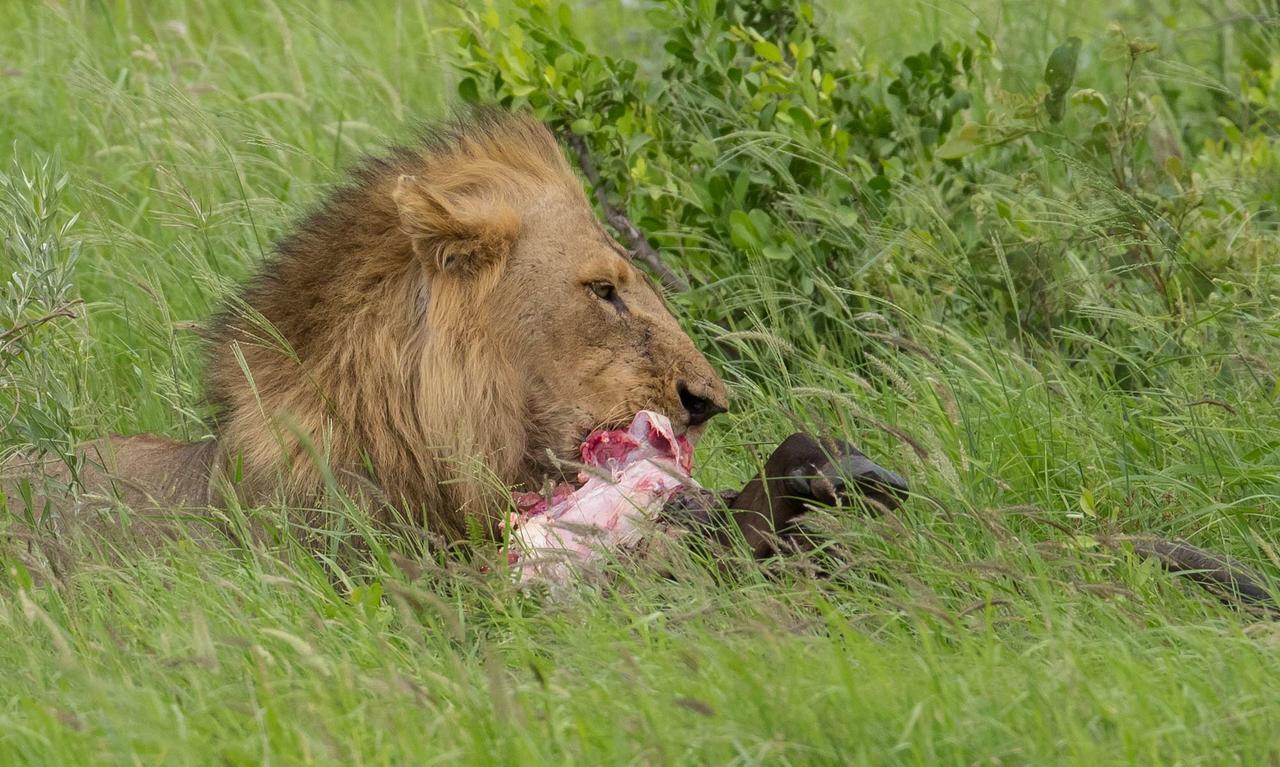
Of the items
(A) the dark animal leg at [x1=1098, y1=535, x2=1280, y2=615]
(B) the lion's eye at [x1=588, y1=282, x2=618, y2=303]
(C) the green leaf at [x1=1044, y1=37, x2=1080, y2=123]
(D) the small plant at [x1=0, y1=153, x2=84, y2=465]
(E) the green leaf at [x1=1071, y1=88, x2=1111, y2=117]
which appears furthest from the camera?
(C) the green leaf at [x1=1044, y1=37, x2=1080, y2=123]

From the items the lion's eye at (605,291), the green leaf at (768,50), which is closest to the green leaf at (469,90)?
the green leaf at (768,50)

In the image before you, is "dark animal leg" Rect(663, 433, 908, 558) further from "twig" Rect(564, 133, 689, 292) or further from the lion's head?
"twig" Rect(564, 133, 689, 292)

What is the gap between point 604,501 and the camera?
3.87m

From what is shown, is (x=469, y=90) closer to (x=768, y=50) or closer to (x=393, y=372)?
(x=768, y=50)

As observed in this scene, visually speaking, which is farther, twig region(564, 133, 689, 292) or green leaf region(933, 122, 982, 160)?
twig region(564, 133, 689, 292)

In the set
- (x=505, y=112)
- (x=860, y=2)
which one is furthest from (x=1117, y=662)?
(x=860, y=2)

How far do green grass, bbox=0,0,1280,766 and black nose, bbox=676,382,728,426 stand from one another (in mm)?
171

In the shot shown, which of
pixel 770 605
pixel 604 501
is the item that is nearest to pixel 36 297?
pixel 604 501

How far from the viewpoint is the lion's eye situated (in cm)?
420

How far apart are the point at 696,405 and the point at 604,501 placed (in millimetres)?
409

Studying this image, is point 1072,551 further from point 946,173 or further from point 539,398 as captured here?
point 946,173

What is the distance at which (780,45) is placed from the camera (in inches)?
229

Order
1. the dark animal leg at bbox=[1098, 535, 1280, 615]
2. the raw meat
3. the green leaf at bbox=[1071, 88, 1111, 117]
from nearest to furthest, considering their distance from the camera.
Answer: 1. the dark animal leg at bbox=[1098, 535, 1280, 615]
2. the raw meat
3. the green leaf at bbox=[1071, 88, 1111, 117]

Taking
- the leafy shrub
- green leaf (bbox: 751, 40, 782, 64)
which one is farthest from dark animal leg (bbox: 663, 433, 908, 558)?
green leaf (bbox: 751, 40, 782, 64)
